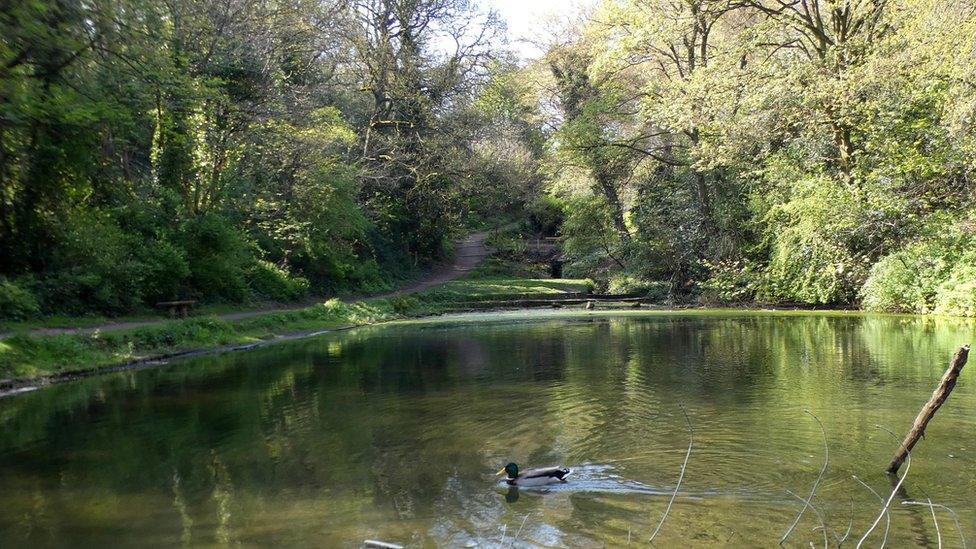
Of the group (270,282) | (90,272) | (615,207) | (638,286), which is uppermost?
(615,207)

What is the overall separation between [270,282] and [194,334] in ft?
30.7

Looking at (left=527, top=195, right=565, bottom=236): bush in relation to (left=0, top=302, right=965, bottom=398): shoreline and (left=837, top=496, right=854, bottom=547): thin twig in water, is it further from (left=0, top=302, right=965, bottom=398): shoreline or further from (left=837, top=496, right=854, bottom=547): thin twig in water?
(left=837, top=496, right=854, bottom=547): thin twig in water

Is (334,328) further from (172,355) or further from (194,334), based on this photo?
(172,355)

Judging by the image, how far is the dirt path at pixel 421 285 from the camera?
60.3 ft

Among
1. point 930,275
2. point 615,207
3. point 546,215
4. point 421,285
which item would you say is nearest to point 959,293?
point 930,275

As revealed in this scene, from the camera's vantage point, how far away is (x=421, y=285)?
41562mm

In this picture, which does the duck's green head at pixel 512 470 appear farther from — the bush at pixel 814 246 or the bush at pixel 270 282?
the bush at pixel 270 282

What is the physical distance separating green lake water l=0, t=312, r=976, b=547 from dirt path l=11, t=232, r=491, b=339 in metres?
2.72

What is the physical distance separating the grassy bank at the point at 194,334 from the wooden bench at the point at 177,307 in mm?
1256

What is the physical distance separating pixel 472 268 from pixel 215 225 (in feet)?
82.5

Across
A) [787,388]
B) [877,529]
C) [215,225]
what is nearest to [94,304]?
[215,225]

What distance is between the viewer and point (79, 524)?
22.0 ft

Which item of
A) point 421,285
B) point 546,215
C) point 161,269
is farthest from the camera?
point 546,215

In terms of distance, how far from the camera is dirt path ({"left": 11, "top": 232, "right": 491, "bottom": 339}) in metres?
18.4
